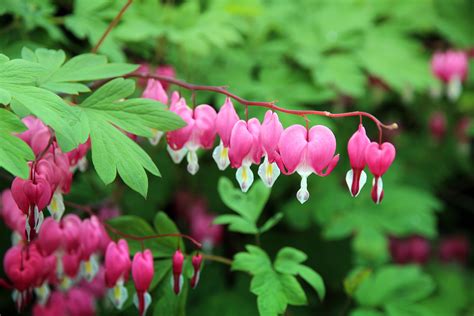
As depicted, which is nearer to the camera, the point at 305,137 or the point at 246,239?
the point at 305,137

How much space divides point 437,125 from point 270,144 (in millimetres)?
2553

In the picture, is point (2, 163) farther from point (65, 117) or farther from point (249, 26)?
point (249, 26)

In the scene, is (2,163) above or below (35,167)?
above

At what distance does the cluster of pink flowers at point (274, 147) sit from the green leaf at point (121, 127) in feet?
0.42

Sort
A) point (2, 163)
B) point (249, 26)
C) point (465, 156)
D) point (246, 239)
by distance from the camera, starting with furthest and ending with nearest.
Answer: point (465, 156)
point (246, 239)
point (249, 26)
point (2, 163)

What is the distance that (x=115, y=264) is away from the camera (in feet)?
5.10

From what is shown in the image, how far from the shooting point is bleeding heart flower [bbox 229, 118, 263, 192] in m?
1.47

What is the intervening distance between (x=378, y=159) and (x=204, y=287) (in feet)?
4.46

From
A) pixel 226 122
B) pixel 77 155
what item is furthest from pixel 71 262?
pixel 226 122

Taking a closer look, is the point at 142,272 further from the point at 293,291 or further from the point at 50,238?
the point at 293,291

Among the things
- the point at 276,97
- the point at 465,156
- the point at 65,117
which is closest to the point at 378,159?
the point at 65,117

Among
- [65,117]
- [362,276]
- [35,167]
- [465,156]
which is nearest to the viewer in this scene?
[65,117]

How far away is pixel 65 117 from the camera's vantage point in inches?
50.1

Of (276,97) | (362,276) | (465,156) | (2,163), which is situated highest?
(2,163)
